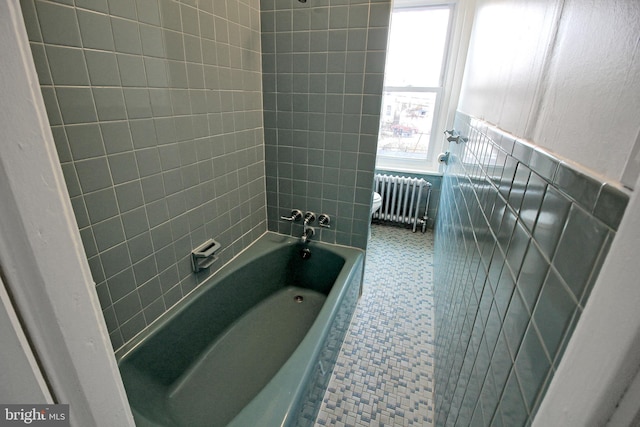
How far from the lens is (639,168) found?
11.6 inches

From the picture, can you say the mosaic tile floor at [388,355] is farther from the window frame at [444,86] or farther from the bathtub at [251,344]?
the window frame at [444,86]

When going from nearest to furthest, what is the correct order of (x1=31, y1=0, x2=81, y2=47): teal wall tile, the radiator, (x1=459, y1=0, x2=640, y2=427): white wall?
(x1=459, y1=0, x2=640, y2=427): white wall < (x1=31, y1=0, x2=81, y2=47): teal wall tile < the radiator

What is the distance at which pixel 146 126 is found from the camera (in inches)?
41.3

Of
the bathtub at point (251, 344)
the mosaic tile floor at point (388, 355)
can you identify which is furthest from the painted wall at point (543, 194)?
the bathtub at point (251, 344)

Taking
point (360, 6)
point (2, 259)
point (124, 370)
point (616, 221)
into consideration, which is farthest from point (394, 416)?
point (360, 6)

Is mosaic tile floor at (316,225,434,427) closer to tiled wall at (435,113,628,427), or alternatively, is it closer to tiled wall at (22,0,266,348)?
tiled wall at (435,113,628,427)

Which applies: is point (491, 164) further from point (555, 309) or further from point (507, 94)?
point (555, 309)

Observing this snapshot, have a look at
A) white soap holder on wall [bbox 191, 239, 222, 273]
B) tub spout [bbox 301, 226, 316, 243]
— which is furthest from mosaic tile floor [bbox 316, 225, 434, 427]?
white soap holder on wall [bbox 191, 239, 222, 273]

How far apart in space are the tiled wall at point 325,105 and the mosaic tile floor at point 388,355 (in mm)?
511

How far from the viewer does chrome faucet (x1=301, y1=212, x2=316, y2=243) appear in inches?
75.2

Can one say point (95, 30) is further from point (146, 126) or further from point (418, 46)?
point (418, 46)

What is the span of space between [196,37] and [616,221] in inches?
56.4

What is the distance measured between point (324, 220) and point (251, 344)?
85 cm

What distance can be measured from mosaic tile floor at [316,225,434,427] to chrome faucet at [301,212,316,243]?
602 mm
